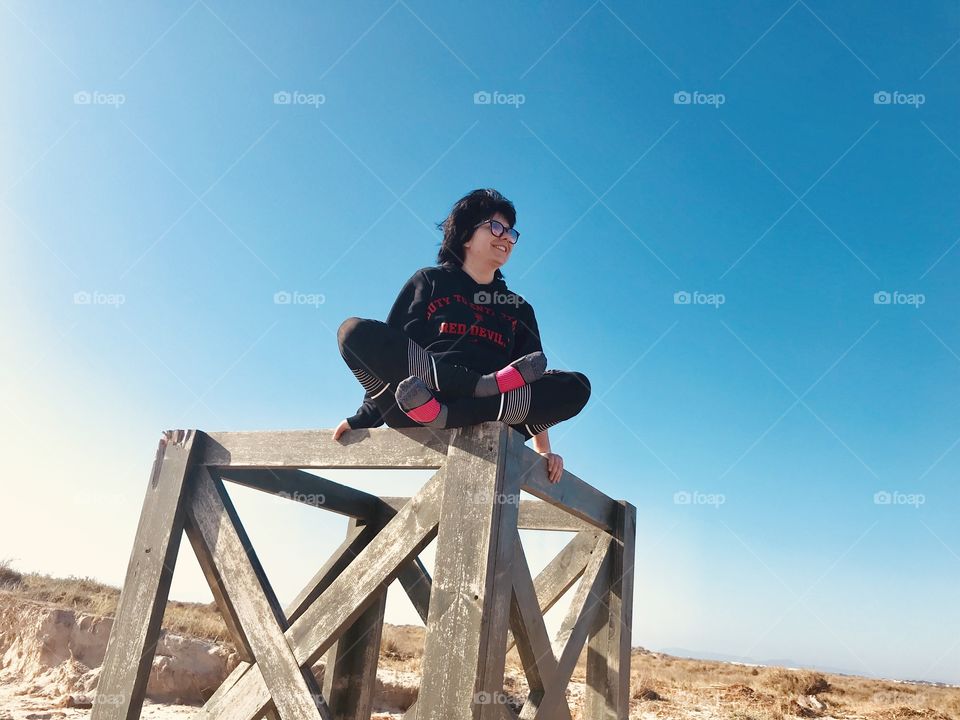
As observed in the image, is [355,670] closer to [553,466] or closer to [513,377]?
[553,466]

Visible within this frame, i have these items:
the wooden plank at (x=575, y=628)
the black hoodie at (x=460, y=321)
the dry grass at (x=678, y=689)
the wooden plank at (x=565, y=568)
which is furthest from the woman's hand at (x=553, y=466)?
the dry grass at (x=678, y=689)

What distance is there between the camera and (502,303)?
3502 millimetres


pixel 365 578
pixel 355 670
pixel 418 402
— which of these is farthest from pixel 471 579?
pixel 355 670

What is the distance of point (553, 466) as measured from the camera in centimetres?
292

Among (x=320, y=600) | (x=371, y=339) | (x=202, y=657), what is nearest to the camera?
(x=320, y=600)

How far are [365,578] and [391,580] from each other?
0.11m

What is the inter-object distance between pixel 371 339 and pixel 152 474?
131 cm

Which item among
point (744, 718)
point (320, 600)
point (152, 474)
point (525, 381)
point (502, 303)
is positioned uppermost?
point (502, 303)

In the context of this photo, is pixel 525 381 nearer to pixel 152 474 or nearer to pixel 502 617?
pixel 502 617

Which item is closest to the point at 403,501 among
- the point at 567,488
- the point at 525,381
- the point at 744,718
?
the point at 567,488

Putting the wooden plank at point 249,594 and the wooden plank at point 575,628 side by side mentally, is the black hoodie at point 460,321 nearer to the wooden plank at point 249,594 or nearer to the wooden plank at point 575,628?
the wooden plank at point 249,594

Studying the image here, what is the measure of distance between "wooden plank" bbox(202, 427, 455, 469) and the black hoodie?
139 millimetres

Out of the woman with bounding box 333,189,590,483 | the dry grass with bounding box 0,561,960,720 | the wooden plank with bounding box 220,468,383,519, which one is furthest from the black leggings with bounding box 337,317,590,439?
the dry grass with bounding box 0,561,960,720

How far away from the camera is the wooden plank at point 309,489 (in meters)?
3.33
